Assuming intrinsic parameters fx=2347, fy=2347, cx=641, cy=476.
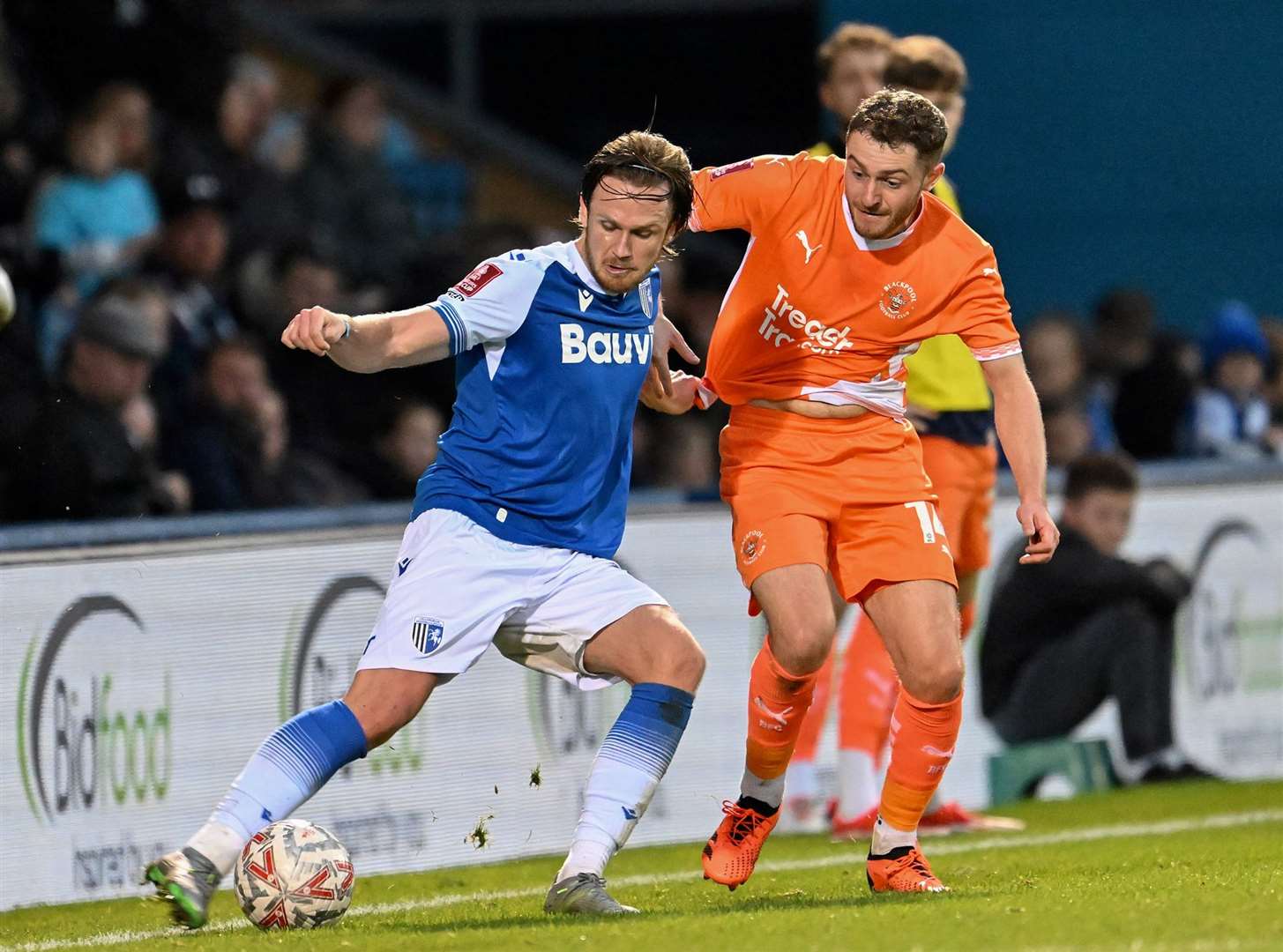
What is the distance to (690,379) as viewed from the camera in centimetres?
673

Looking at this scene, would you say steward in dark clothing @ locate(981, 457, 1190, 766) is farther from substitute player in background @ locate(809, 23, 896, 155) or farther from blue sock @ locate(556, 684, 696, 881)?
blue sock @ locate(556, 684, 696, 881)

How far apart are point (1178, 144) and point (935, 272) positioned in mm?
10169

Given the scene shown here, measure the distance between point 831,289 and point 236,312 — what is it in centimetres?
522

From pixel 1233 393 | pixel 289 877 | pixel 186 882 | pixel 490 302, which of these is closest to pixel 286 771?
pixel 289 877

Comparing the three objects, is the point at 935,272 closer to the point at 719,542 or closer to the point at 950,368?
the point at 950,368

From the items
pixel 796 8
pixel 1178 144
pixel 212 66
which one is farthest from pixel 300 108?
pixel 1178 144

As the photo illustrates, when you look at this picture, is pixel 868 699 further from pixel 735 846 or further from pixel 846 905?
pixel 846 905

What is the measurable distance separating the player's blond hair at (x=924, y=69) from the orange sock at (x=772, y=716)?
230 cm

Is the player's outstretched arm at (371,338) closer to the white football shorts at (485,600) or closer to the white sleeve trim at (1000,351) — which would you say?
the white football shorts at (485,600)

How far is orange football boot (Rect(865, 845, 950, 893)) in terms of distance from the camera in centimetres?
639

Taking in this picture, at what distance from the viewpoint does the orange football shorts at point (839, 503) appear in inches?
254

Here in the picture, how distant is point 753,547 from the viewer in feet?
21.4

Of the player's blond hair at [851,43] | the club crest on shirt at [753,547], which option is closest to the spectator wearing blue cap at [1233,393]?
the player's blond hair at [851,43]

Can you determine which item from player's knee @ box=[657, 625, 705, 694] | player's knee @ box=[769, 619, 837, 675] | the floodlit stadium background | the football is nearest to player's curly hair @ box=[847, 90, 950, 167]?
player's knee @ box=[769, 619, 837, 675]
